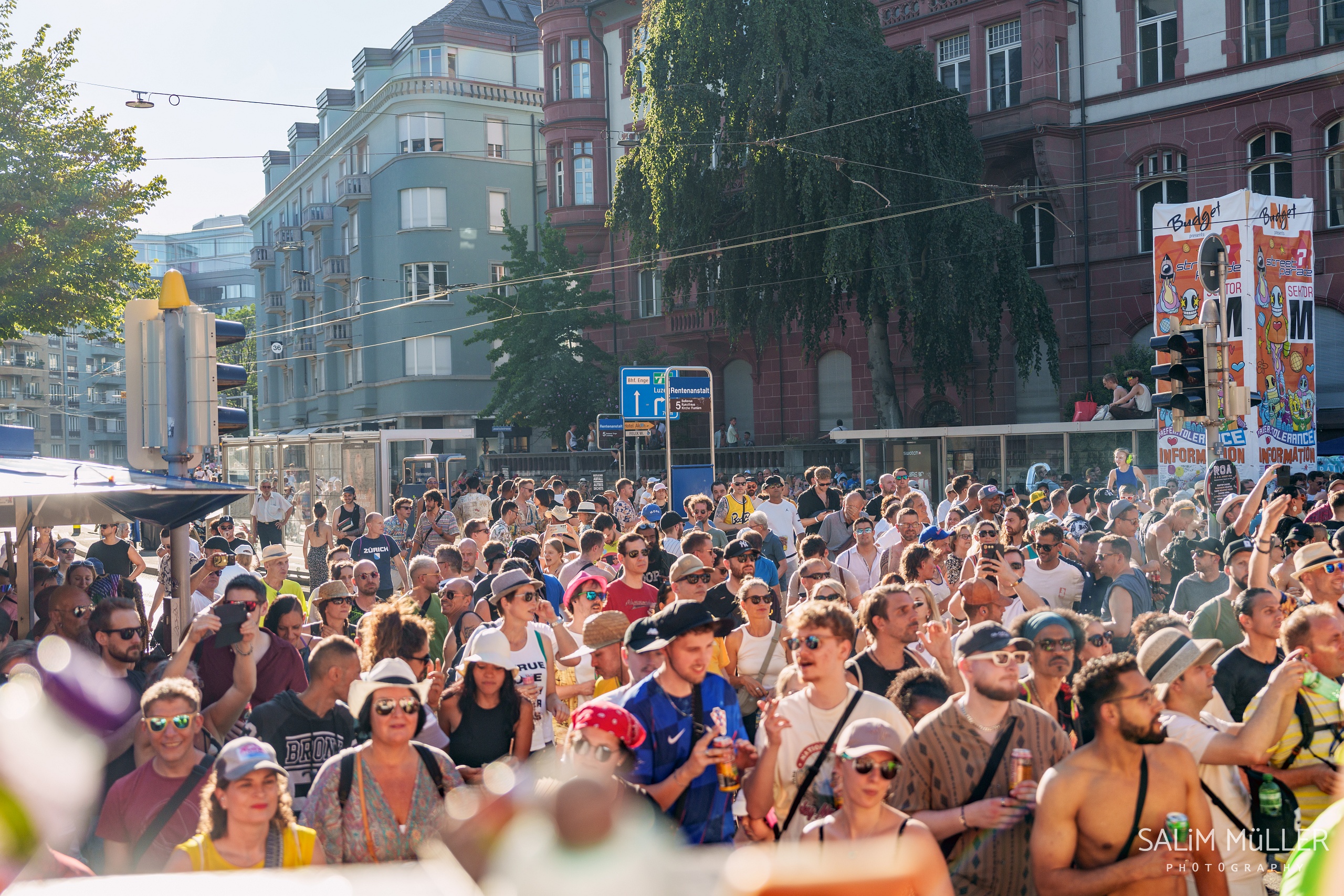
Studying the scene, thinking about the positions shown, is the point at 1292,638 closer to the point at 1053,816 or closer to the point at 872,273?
the point at 1053,816

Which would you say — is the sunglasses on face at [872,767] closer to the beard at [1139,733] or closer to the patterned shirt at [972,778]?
the patterned shirt at [972,778]

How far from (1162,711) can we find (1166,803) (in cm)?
87

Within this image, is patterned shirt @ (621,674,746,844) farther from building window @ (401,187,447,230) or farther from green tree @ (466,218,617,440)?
building window @ (401,187,447,230)

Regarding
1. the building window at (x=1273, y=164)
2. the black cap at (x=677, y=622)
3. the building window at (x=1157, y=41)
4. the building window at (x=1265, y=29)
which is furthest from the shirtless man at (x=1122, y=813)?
the building window at (x=1157, y=41)

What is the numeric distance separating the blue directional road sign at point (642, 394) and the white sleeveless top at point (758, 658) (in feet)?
40.1

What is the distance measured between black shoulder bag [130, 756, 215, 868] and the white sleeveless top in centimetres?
302

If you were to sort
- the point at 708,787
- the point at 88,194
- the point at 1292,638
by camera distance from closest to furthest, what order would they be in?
the point at 708,787
the point at 1292,638
the point at 88,194

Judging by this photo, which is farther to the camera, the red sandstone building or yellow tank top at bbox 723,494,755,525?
the red sandstone building

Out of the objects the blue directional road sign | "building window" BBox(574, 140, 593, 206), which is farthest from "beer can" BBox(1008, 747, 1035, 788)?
"building window" BBox(574, 140, 593, 206)

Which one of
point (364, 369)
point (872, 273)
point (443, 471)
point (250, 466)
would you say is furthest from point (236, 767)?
point (364, 369)

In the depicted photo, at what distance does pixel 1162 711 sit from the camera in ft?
16.2

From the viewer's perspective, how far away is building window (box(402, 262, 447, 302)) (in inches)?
2013

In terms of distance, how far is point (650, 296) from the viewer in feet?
140

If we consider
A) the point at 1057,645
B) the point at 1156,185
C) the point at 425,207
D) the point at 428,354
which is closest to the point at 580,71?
the point at 425,207
